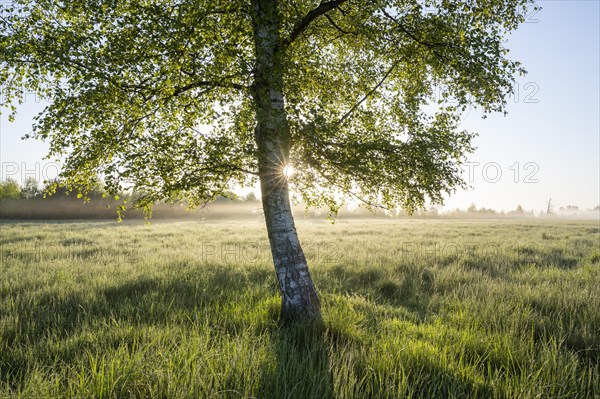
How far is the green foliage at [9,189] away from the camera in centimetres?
6496

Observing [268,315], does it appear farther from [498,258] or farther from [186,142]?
[498,258]

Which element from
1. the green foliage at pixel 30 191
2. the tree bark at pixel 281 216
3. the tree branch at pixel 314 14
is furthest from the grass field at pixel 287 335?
the green foliage at pixel 30 191

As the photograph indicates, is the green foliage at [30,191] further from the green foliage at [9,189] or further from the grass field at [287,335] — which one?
the grass field at [287,335]

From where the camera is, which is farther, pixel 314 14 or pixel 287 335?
pixel 314 14

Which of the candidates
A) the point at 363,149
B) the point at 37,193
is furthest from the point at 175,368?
the point at 37,193

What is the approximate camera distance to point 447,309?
642cm

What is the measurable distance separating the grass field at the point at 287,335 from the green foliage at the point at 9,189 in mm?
74209

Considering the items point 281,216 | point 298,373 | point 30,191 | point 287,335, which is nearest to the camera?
point 298,373

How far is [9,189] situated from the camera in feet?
221

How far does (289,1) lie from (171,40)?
202cm

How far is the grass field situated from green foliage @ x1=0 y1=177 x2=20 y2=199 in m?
74.2

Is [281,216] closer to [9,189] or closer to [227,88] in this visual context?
[227,88]

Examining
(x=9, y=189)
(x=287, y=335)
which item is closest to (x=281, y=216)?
(x=287, y=335)

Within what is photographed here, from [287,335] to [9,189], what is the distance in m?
85.4
